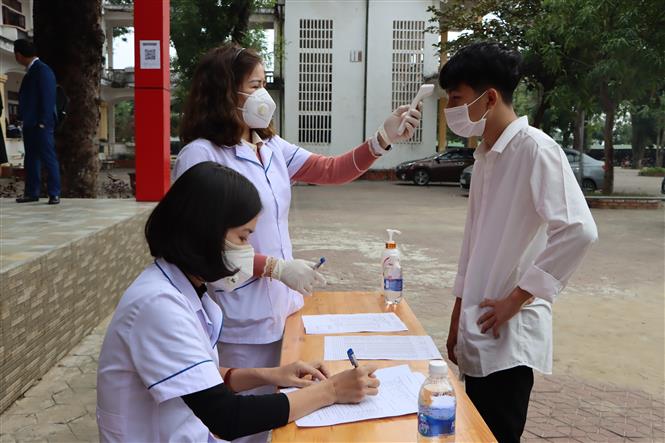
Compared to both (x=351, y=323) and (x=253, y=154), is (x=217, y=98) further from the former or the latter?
(x=351, y=323)

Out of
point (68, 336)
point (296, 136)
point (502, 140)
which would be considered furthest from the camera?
point (296, 136)

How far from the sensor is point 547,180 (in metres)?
1.79

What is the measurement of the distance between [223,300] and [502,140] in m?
1.02

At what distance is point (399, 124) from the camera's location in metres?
2.39

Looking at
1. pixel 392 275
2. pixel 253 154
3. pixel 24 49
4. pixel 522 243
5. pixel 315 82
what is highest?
pixel 315 82

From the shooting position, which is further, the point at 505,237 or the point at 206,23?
the point at 206,23

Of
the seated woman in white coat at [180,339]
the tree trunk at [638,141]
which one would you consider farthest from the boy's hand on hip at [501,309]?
the tree trunk at [638,141]

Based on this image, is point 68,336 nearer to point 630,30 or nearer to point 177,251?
point 177,251

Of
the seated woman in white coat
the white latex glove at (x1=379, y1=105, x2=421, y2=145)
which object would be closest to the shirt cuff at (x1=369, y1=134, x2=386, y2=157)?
the white latex glove at (x1=379, y1=105, x2=421, y2=145)

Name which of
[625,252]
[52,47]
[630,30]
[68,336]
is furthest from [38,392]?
[630,30]

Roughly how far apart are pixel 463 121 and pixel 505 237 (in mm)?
400

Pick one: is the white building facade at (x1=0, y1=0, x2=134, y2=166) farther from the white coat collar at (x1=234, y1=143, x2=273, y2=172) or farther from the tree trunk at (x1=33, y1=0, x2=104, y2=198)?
the white coat collar at (x1=234, y1=143, x2=273, y2=172)

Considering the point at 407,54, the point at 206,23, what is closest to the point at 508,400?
the point at 206,23

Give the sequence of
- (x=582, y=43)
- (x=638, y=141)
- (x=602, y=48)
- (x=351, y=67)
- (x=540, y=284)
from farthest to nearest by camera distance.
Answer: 1. (x=638, y=141)
2. (x=351, y=67)
3. (x=582, y=43)
4. (x=602, y=48)
5. (x=540, y=284)
